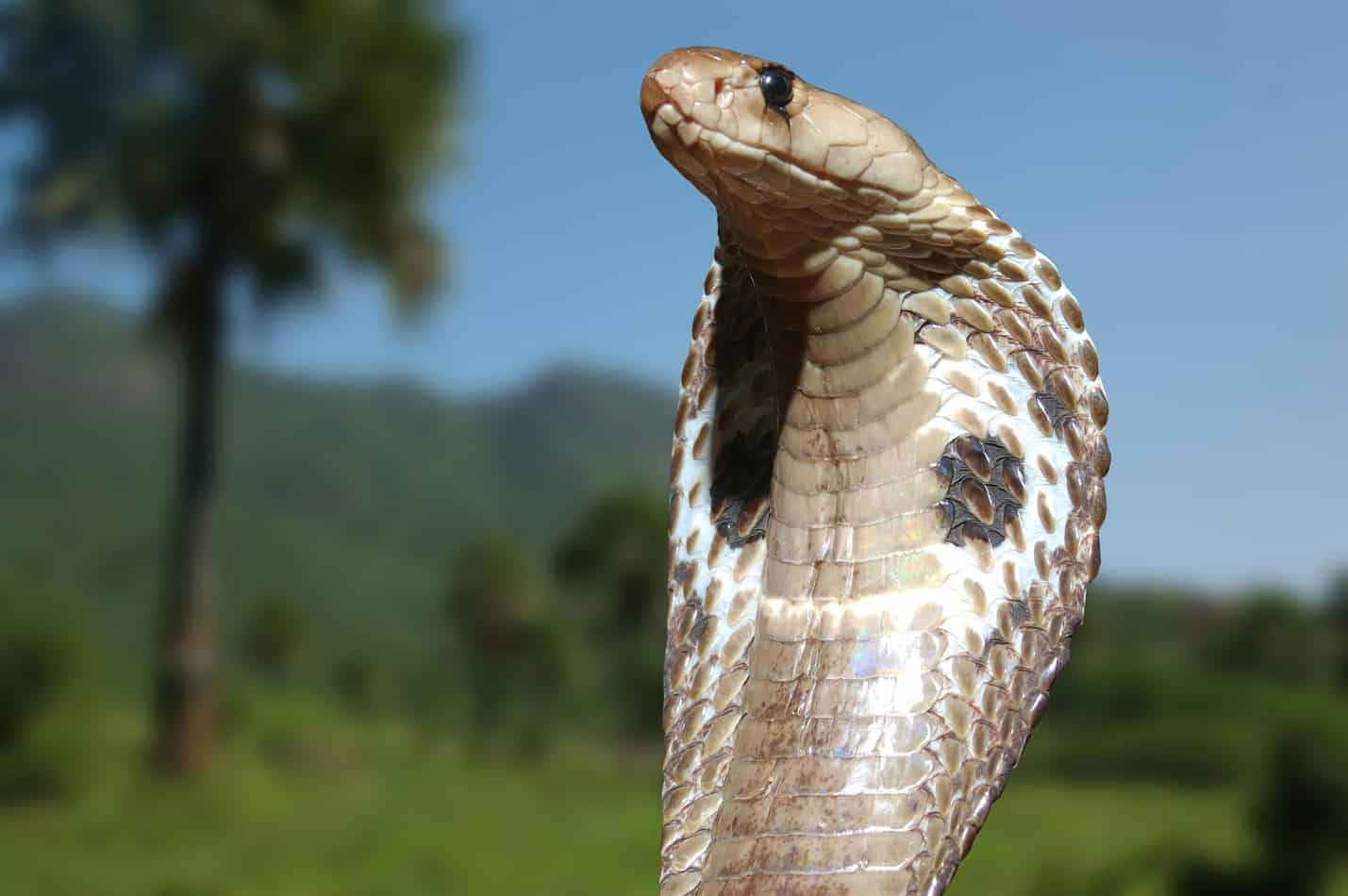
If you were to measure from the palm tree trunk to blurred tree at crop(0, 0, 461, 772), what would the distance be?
0.02m

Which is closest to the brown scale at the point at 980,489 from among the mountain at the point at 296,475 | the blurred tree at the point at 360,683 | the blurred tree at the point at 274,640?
the blurred tree at the point at 360,683

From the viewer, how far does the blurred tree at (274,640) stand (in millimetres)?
20062

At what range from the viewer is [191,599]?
11695 millimetres

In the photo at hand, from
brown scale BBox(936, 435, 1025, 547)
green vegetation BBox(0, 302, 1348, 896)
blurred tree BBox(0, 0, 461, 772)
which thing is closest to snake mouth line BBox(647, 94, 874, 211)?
brown scale BBox(936, 435, 1025, 547)

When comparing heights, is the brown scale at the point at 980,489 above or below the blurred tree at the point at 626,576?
above

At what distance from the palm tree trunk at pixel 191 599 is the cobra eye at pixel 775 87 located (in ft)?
37.6

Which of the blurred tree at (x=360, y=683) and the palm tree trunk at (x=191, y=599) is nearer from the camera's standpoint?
the palm tree trunk at (x=191, y=599)

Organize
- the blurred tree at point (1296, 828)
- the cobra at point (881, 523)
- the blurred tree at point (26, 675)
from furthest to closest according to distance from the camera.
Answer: the blurred tree at point (26, 675) → the blurred tree at point (1296, 828) → the cobra at point (881, 523)

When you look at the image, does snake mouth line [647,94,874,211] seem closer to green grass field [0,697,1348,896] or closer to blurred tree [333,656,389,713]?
green grass field [0,697,1348,896]

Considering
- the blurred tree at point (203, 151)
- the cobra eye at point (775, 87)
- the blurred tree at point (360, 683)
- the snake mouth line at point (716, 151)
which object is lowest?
the blurred tree at point (360, 683)

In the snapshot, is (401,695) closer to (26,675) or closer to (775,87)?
(26,675)

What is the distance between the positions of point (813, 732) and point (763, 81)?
69 centimetres

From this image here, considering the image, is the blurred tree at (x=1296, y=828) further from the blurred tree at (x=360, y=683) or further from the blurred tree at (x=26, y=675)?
the blurred tree at (x=360, y=683)

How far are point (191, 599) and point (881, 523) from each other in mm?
11383
